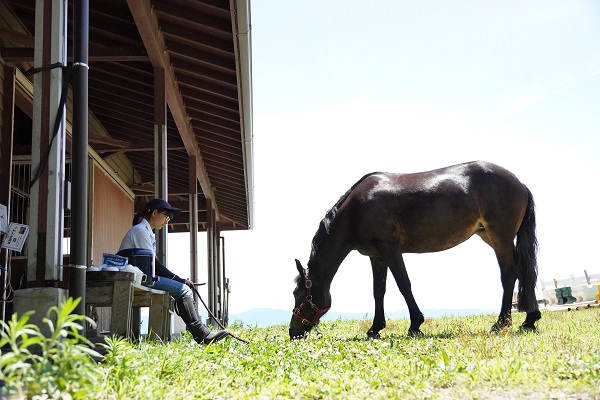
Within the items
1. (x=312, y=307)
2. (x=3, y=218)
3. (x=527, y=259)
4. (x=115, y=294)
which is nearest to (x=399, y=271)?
(x=312, y=307)

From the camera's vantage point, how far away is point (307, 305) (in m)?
8.14

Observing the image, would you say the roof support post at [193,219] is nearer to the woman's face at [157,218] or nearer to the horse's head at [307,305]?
the horse's head at [307,305]

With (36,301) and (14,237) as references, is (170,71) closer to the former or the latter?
(14,237)

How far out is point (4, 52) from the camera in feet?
25.6

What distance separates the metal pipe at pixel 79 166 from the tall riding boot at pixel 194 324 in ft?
7.88

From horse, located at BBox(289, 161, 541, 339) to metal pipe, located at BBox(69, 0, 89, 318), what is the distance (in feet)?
13.6

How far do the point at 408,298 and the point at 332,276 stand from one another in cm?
99

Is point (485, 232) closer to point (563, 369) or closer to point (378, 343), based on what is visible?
point (378, 343)

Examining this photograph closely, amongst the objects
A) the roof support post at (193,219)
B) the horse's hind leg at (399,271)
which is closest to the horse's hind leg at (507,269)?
the horse's hind leg at (399,271)

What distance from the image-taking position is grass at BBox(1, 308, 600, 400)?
3537 millimetres

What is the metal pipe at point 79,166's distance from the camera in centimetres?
423

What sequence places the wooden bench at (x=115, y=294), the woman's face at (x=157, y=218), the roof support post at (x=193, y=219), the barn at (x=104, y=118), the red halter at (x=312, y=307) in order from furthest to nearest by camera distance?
the roof support post at (x=193, y=219) → the red halter at (x=312, y=307) → the woman's face at (x=157, y=218) → the wooden bench at (x=115, y=294) → the barn at (x=104, y=118)

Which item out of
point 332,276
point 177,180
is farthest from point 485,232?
point 177,180

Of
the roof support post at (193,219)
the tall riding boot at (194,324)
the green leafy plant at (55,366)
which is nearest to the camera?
the green leafy plant at (55,366)
